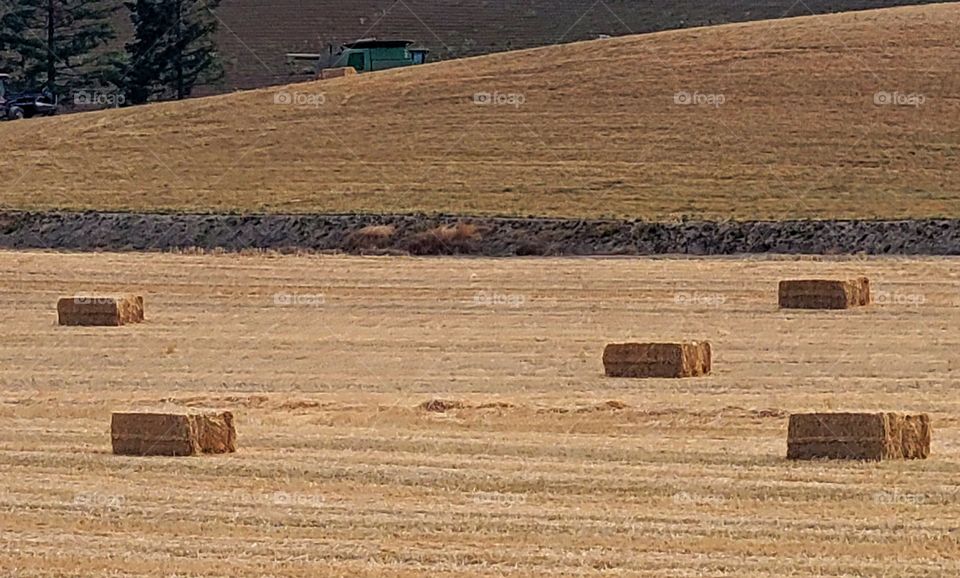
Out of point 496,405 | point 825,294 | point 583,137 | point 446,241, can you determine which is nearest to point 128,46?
point 583,137

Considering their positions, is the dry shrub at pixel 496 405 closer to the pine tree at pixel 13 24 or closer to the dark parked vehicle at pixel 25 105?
the dark parked vehicle at pixel 25 105

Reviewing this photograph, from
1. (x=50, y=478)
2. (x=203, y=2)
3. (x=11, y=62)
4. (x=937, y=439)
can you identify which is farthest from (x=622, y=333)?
(x=11, y=62)

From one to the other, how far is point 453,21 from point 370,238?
5320 cm

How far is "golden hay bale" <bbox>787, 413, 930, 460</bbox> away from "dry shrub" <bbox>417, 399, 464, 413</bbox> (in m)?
4.60

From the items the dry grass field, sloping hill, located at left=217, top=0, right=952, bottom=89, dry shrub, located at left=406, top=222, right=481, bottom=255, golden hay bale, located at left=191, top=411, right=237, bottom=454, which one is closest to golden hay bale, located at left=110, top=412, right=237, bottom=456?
golden hay bale, located at left=191, top=411, right=237, bottom=454

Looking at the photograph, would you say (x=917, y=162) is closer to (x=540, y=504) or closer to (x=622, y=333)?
(x=622, y=333)

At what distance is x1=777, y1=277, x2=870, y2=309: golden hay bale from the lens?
91.4 ft

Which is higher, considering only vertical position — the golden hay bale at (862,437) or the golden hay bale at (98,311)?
the golden hay bale at (98,311)

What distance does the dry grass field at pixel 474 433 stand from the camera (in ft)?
39.1

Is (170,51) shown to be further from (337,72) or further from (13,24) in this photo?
(337,72)

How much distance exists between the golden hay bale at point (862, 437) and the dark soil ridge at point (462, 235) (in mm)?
23453

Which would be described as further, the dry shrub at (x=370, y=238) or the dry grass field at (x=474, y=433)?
the dry shrub at (x=370, y=238)

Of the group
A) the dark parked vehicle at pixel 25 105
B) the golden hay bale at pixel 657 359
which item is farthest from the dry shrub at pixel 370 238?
the dark parked vehicle at pixel 25 105

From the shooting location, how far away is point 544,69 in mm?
60688
